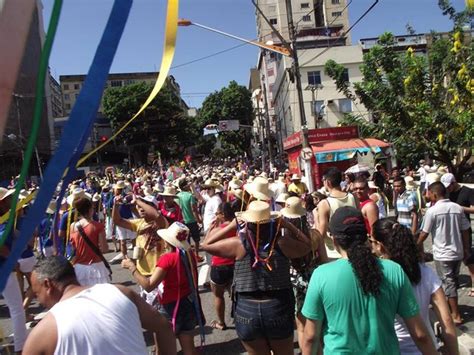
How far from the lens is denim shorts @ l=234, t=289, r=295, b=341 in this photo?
3.46m

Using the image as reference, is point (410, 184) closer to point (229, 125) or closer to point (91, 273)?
point (91, 273)

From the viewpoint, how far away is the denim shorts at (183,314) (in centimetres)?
416

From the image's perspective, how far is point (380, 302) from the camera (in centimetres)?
247

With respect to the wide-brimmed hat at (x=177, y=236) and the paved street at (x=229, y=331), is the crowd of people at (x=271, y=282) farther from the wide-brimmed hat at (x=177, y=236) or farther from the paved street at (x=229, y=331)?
the paved street at (x=229, y=331)

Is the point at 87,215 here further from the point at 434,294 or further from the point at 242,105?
the point at 242,105

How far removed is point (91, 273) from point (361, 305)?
3560 millimetres

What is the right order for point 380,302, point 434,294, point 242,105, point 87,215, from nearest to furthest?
point 380,302, point 434,294, point 87,215, point 242,105

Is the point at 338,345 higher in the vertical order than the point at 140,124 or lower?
lower

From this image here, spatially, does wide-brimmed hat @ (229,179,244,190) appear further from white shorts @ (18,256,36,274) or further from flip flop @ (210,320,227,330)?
white shorts @ (18,256,36,274)

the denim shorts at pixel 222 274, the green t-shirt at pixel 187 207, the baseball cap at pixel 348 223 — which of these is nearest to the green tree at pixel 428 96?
the green t-shirt at pixel 187 207

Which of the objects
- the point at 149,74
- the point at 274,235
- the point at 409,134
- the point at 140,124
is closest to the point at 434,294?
the point at 274,235

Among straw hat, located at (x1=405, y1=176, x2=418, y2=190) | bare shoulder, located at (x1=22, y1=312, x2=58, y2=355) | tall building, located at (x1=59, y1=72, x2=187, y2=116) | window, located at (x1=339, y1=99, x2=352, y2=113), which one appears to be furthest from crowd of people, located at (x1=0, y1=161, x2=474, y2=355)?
tall building, located at (x1=59, y1=72, x2=187, y2=116)

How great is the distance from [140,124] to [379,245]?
53.8m

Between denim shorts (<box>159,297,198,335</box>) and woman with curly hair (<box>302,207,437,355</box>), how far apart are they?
180cm
